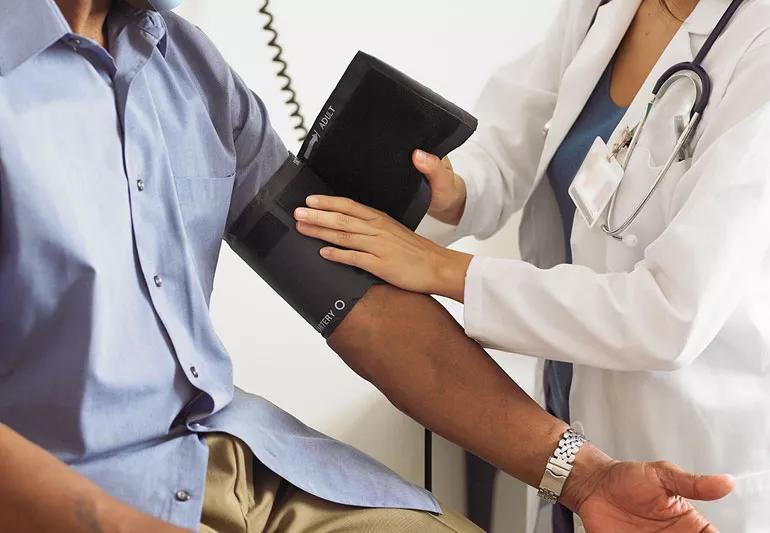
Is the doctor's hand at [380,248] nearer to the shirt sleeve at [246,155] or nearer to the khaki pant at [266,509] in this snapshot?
the shirt sleeve at [246,155]

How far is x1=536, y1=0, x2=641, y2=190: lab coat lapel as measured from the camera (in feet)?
5.15

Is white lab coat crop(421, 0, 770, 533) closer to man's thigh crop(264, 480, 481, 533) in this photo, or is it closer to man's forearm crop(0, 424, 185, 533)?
man's thigh crop(264, 480, 481, 533)

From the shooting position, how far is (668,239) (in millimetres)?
1239

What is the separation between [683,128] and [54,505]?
0.92m

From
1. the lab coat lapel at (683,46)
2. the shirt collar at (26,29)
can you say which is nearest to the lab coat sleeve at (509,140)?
the lab coat lapel at (683,46)

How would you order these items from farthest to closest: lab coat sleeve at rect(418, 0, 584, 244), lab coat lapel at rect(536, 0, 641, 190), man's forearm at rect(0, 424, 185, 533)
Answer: lab coat sleeve at rect(418, 0, 584, 244), lab coat lapel at rect(536, 0, 641, 190), man's forearm at rect(0, 424, 185, 533)

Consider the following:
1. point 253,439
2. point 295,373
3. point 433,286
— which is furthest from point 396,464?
point 253,439

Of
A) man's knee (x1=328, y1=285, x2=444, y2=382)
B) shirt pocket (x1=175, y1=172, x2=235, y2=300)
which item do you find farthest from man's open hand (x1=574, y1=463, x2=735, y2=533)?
shirt pocket (x1=175, y1=172, x2=235, y2=300)

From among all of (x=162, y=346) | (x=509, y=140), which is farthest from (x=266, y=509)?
(x=509, y=140)

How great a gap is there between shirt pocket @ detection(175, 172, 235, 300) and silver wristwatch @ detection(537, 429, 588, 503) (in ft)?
1.69

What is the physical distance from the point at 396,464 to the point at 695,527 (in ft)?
3.44

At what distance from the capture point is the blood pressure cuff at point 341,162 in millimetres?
1345

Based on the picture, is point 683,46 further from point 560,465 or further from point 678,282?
point 560,465

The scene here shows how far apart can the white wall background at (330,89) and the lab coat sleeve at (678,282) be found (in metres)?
0.74
